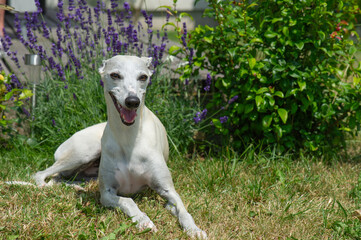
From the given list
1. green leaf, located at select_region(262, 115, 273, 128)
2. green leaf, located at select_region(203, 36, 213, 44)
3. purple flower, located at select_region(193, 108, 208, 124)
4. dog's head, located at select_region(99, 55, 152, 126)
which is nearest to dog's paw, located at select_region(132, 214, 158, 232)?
dog's head, located at select_region(99, 55, 152, 126)

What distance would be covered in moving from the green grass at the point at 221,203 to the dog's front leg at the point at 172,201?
0.05 m

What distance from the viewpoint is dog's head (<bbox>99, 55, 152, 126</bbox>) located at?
105 inches

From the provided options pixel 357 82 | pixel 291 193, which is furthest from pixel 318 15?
pixel 291 193

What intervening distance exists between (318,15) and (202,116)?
1393mm

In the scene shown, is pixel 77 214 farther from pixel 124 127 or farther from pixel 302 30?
pixel 302 30

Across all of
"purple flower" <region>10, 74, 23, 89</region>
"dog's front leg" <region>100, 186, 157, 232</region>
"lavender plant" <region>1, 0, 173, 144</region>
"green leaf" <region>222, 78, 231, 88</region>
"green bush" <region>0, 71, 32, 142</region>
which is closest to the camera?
"dog's front leg" <region>100, 186, 157, 232</region>

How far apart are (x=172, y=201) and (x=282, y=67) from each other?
1.59 m

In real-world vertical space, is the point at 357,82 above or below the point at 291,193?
above

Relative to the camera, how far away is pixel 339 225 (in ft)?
9.12

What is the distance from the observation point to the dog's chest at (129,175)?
117 inches

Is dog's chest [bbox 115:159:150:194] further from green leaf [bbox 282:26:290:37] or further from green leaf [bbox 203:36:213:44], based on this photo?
green leaf [bbox 282:26:290:37]

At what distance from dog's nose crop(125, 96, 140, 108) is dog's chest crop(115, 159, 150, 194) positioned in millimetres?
542

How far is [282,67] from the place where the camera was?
12.1ft

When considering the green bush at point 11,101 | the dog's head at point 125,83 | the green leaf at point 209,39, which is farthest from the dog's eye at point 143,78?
the green bush at point 11,101
